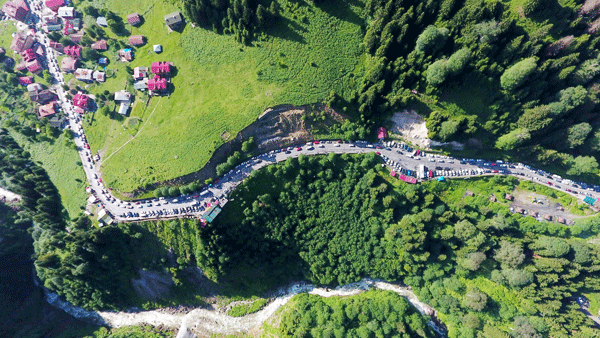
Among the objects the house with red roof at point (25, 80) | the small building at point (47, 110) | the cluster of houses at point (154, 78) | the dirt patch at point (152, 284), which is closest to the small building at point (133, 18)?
the cluster of houses at point (154, 78)

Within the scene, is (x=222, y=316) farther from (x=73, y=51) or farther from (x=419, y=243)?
(x=73, y=51)

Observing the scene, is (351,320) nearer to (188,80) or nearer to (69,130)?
(188,80)

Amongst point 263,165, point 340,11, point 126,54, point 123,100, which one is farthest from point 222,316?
point 340,11

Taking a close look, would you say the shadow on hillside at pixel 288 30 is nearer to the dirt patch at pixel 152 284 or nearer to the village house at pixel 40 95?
the village house at pixel 40 95

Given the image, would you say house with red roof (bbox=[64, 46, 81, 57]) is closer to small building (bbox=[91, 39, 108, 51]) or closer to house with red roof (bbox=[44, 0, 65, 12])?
small building (bbox=[91, 39, 108, 51])

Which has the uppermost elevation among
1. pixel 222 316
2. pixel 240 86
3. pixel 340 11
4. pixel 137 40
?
pixel 340 11

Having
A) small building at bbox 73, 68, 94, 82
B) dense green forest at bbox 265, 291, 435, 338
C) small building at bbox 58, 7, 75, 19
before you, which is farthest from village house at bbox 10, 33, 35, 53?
dense green forest at bbox 265, 291, 435, 338
